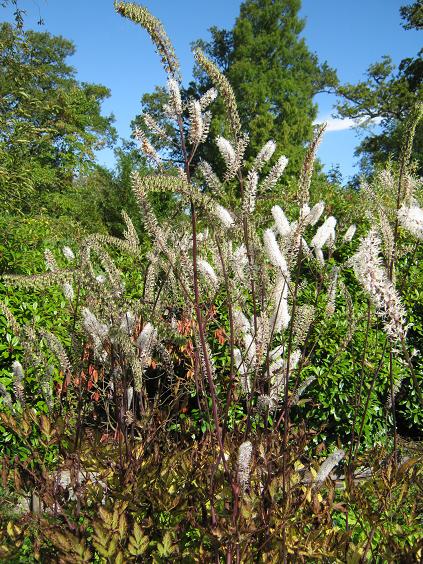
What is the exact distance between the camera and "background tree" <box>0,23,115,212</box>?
7820 mm

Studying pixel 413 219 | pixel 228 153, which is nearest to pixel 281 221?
pixel 228 153

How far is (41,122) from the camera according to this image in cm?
2672

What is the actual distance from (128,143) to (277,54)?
10.8m

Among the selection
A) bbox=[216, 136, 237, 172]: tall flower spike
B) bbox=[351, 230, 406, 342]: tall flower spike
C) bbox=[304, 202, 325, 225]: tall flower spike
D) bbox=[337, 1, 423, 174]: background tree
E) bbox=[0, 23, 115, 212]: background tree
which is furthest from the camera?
bbox=[337, 1, 423, 174]: background tree

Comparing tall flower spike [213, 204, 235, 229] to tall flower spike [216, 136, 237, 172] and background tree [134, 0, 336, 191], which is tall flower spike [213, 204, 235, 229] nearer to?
tall flower spike [216, 136, 237, 172]

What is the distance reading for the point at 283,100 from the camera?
29.9 meters

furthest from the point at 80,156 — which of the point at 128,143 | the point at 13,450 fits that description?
the point at 13,450

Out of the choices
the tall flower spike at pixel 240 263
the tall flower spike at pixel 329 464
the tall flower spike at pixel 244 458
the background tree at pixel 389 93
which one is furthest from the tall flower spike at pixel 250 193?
the background tree at pixel 389 93

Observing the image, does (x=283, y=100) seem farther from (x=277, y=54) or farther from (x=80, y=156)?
(x=80, y=156)

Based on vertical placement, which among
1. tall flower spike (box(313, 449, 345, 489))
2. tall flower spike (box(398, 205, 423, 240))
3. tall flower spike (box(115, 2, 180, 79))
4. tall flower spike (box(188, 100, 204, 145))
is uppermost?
tall flower spike (box(115, 2, 180, 79))

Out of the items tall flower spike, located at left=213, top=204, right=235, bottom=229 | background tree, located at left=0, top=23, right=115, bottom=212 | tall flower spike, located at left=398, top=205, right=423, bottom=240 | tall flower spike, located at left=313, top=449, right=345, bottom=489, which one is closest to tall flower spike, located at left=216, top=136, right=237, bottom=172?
tall flower spike, located at left=213, top=204, right=235, bottom=229

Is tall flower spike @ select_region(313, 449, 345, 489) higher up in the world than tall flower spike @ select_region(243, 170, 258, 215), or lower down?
lower down

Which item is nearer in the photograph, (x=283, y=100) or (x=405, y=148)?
(x=405, y=148)

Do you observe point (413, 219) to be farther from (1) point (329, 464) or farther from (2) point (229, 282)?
(1) point (329, 464)
